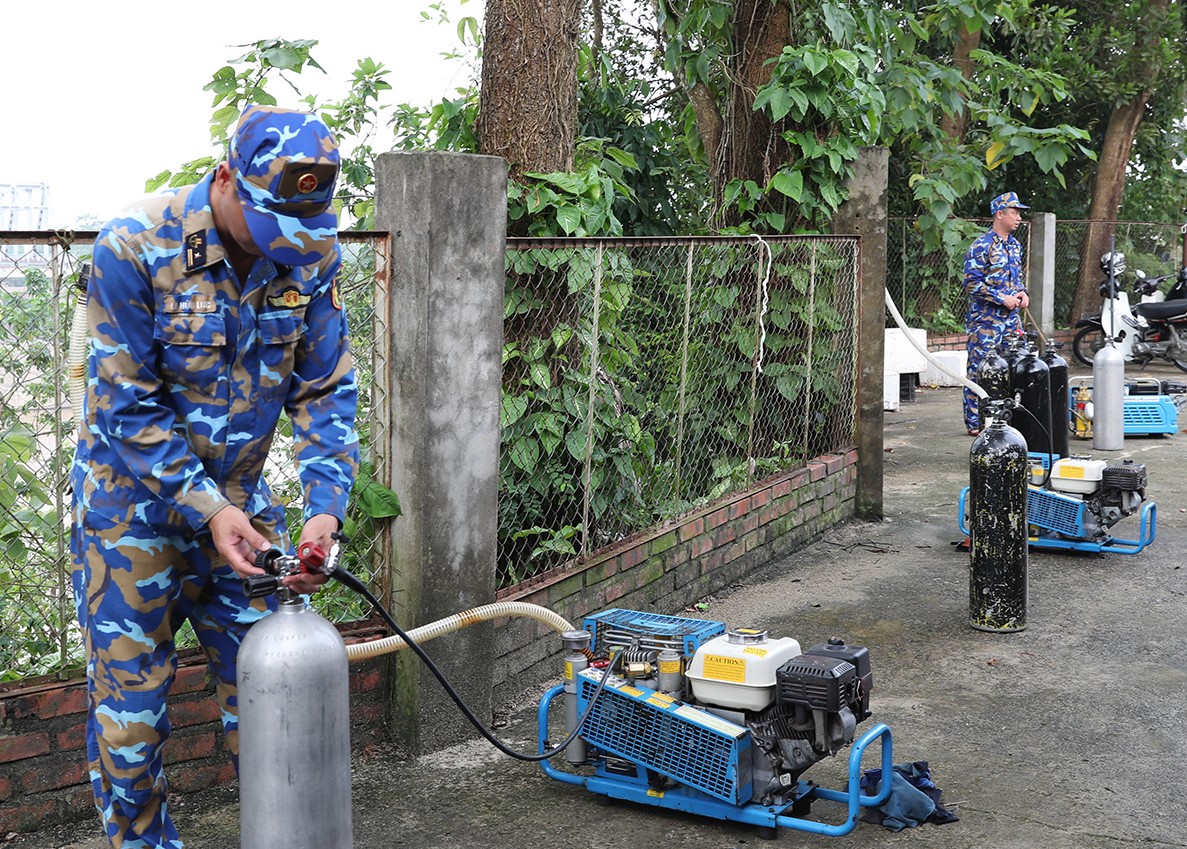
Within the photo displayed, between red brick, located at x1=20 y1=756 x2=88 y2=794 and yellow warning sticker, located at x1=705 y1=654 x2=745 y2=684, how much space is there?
2.01 meters

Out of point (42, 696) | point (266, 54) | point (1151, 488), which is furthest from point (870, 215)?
point (42, 696)

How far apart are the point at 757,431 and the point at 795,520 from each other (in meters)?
0.62

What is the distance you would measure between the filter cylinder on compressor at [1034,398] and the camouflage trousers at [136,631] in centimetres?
614

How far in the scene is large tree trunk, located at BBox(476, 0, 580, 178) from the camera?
5.57 meters

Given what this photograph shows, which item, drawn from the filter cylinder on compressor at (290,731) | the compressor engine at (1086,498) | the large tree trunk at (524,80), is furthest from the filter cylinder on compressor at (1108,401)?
the filter cylinder on compressor at (290,731)

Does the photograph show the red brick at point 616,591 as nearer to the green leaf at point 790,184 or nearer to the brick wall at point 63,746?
the brick wall at point 63,746

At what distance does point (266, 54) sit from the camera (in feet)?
18.7

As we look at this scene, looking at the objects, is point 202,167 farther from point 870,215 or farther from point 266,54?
point 870,215

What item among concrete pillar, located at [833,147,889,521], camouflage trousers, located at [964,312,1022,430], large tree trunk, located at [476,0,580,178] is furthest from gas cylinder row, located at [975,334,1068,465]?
large tree trunk, located at [476,0,580,178]

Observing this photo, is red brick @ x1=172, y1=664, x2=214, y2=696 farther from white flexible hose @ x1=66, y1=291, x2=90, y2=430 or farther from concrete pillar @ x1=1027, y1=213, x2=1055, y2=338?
concrete pillar @ x1=1027, y1=213, x2=1055, y2=338

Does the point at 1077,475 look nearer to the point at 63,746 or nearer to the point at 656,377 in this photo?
the point at 656,377

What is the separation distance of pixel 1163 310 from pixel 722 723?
51.5ft

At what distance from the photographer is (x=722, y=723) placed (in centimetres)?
394

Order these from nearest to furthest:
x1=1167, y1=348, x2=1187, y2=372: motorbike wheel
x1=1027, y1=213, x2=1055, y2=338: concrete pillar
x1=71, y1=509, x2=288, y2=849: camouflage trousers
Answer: x1=71, y1=509, x2=288, y2=849: camouflage trousers < x1=1167, y1=348, x2=1187, y2=372: motorbike wheel < x1=1027, y1=213, x2=1055, y2=338: concrete pillar
